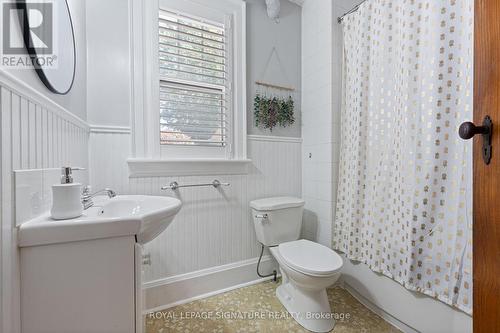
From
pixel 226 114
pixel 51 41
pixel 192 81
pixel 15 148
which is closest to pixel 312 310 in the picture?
pixel 226 114

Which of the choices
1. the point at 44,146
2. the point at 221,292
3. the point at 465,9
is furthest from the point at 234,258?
the point at 465,9

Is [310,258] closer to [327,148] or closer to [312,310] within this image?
[312,310]

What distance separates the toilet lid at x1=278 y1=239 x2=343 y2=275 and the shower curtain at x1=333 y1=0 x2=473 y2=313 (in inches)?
11.5

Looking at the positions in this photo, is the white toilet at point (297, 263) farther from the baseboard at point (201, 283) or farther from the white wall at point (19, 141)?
the white wall at point (19, 141)

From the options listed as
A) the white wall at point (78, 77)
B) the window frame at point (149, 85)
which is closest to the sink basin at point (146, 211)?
the window frame at point (149, 85)

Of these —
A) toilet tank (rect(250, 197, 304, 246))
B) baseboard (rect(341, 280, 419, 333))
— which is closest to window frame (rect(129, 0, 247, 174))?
toilet tank (rect(250, 197, 304, 246))

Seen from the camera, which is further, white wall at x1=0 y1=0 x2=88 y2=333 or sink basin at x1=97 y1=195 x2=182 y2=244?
sink basin at x1=97 y1=195 x2=182 y2=244

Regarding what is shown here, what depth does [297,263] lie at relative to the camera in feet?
4.15

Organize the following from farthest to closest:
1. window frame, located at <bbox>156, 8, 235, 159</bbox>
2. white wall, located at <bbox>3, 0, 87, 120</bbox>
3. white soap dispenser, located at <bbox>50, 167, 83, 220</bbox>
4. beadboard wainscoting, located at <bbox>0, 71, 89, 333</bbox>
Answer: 1. window frame, located at <bbox>156, 8, 235, 159</bbox>
2. white wall, located at <bbox>3, 0, 87, 120</bbox>
3. white soap dispenser, located at <bbox>50, 167, 83, 220</bbox>
4. beadboard wainscoting, located at <bbox>0, 71, 89, 333</bbox>

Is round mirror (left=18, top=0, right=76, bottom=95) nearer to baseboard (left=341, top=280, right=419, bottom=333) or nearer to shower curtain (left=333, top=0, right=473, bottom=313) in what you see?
shower curtain (left=333, top=0, right=473, bottom=313)

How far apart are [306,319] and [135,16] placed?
7.19 ft

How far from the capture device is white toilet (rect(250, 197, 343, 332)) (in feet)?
4.01

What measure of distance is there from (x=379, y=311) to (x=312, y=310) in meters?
0.48

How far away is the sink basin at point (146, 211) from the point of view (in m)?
0.72
